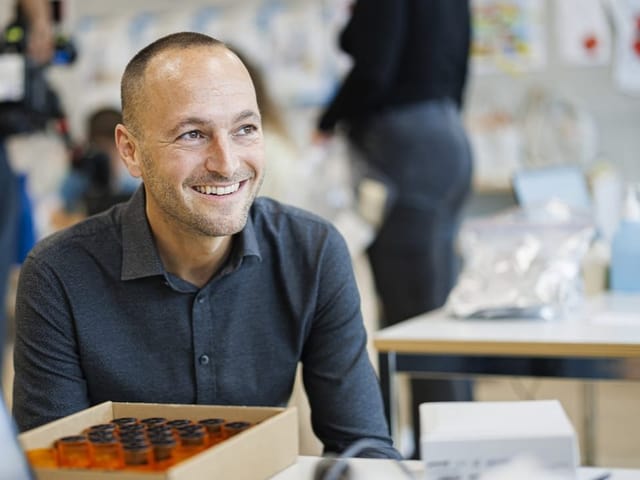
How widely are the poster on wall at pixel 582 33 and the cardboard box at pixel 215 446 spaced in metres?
3.87

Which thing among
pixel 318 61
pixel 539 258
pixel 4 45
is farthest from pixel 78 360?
pixel 318 61

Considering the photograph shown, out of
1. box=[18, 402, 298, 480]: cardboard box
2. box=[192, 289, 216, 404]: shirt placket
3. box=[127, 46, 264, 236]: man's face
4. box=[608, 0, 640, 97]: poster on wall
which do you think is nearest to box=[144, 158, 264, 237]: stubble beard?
box=[127, 46, 264, 236]: man's face

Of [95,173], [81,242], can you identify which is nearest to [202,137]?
[81,242]

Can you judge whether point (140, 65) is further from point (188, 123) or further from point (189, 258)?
point (189, 258)

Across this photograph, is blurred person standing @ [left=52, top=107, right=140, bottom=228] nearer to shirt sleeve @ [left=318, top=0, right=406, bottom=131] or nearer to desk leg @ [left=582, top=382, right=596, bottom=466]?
shirt sleeve @ [left=318, top=0, right=406, bottom=131]

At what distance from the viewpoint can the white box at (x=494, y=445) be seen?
1051mm

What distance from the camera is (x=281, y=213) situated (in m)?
1.69

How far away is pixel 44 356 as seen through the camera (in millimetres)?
1519

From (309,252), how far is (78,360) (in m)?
0.37

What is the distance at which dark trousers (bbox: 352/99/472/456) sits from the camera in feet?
9.64

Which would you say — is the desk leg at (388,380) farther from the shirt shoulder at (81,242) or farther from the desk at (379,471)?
the desk at (379,471)

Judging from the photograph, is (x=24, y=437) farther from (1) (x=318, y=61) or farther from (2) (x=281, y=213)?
(1) (x=318, y=61)

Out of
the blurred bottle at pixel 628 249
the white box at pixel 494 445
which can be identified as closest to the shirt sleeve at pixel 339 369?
the white box at pixel 494 445

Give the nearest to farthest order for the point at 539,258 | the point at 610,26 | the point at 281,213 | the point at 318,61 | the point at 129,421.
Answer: the point at 129,421 < the point at 281,213 < the point at 539,258 < the point at 610,26 < the point at 318,61
